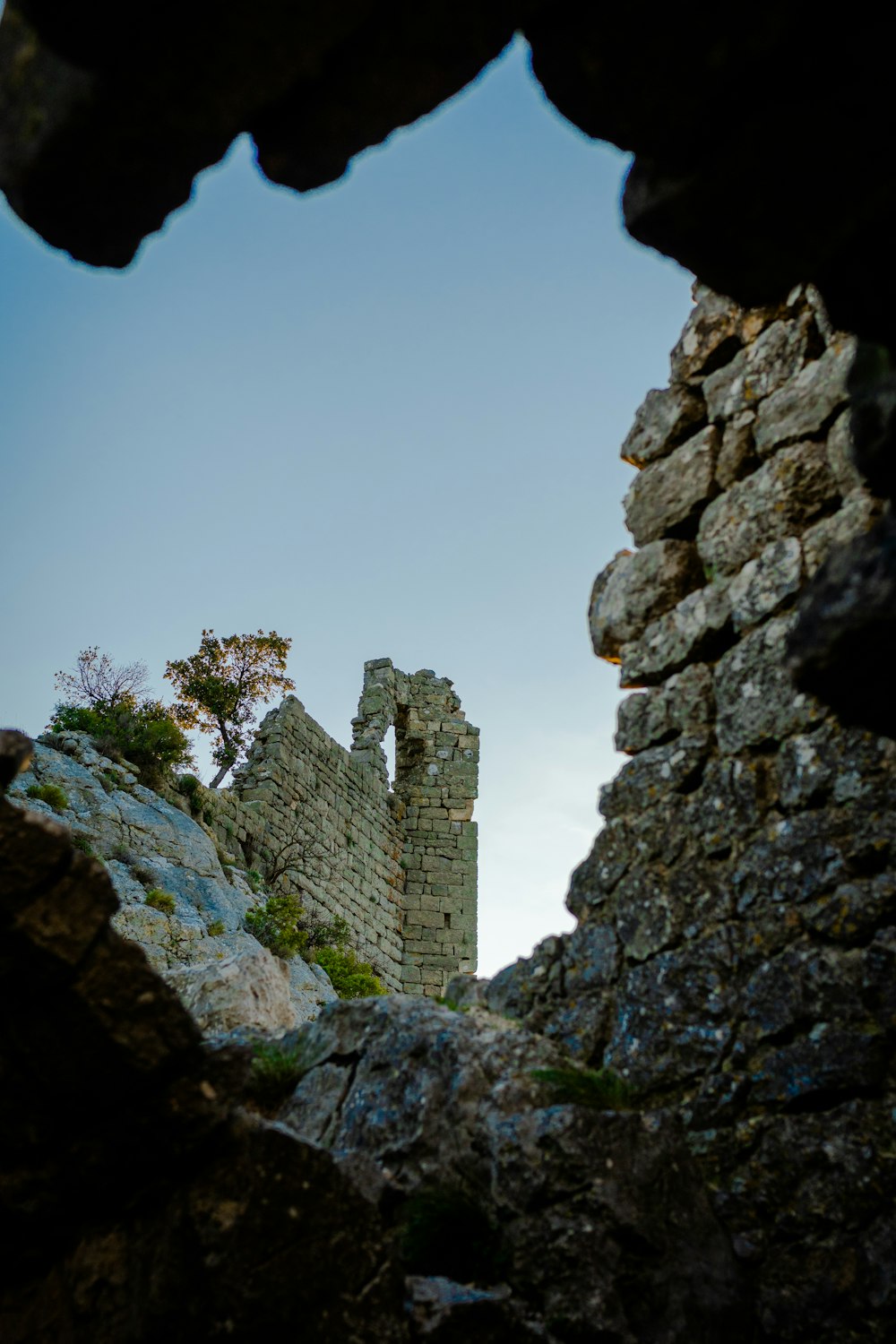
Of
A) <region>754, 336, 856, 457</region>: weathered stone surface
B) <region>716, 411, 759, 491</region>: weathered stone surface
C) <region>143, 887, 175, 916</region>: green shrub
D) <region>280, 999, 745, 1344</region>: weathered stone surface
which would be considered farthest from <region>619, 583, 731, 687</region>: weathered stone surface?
<region>143, 887, 175, 916</region>: green shrub

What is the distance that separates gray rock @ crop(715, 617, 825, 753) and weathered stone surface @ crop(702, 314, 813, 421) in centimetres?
110

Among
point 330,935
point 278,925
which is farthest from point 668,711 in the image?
point 330,935

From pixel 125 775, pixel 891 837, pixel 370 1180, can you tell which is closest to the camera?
pixel 370 1180

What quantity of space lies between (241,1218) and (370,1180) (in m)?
0.52

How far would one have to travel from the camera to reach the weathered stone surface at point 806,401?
426 centimetres

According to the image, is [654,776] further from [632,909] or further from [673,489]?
[673,489]

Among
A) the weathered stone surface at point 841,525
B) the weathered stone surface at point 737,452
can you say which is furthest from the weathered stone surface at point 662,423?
the weathered stone surface at point 841,525

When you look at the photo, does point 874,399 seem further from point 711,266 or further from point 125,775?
point 125,775

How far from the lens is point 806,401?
172 inches

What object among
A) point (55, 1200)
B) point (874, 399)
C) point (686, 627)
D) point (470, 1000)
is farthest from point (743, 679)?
point (55, 1200)

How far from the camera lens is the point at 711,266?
7.25 ft

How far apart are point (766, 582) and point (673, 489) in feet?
2.61

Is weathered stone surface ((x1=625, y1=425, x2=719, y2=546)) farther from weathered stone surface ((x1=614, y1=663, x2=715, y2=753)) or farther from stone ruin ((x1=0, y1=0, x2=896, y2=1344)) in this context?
weathered stone surface ((x1=614, y1=663, x2=715, y2=753))

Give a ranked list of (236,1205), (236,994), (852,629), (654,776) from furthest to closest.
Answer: (236,994) → (654,776) → (236,1205) → (852,629)
